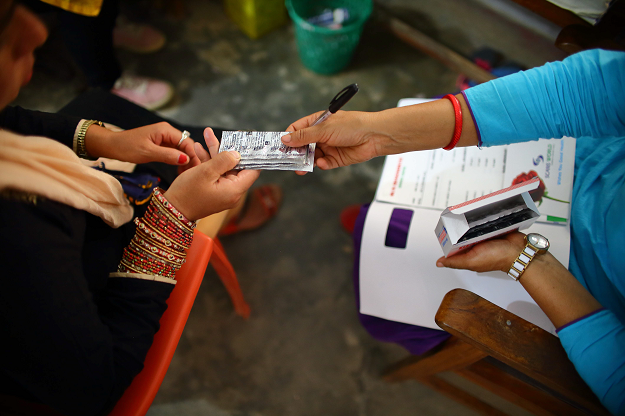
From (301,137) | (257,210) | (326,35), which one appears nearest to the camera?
(301,137)

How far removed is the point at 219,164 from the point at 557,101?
0.82 metres

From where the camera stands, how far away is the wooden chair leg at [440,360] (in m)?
0.81

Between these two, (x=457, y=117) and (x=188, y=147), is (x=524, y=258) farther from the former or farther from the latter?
(x=188, y=147)

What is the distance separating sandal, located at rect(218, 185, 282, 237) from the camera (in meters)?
1.62

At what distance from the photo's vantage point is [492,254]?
2.66 feet

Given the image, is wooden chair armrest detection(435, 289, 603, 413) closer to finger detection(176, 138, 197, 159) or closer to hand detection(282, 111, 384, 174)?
hand detection(282, 111, 384, 174)

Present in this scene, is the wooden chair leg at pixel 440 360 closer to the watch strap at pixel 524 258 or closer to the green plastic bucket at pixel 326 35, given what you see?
the watch strap at pixel 524 258

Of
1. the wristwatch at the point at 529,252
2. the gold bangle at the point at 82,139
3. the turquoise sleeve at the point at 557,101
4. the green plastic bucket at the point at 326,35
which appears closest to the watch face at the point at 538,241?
the wristwatch at the point at 529,252

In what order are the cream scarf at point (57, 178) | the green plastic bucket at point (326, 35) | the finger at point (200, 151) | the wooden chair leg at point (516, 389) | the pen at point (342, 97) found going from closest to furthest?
1. the cream scarf at point (57, 178)
2. the pen at point (342, 97)
3. the wooden chair leg at point (516, 389)
4. the finger at point (200, 151)
5. the green plastic bucket at point (326, 35)

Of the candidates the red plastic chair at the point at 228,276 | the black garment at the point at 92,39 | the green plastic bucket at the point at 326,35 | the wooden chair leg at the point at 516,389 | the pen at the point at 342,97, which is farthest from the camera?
the green plastic bucket at the point at 326,35

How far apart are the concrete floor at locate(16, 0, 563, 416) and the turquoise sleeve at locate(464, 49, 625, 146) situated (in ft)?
1.64

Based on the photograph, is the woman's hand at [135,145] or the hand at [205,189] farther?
the woman's hand at [135,145]

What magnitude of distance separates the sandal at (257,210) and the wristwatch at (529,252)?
1.11 metres

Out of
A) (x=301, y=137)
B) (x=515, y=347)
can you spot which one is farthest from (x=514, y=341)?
(x=301, y=137)
